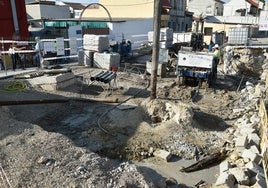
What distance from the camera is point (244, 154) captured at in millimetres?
8359

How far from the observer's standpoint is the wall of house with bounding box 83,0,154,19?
113 ft

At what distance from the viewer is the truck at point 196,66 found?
14.3 meters

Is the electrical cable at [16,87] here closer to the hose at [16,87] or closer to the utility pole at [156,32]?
the hose at [16,87]

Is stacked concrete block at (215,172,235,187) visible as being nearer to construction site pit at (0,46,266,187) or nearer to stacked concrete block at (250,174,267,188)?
stacked concrete block at (250,174,267,188)

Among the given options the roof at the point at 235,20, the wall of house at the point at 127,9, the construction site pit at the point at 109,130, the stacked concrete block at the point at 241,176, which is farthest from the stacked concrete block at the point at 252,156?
the roof at the point at 235,20

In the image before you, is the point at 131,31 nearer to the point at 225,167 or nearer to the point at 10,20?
the point at 10,20

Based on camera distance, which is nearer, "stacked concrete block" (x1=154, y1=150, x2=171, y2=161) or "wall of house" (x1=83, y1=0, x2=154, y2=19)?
"stacked concrete block" (x1=154, y1=150, x2=171, y2=161)

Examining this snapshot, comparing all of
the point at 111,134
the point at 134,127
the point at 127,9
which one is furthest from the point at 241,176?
the point at 127,9

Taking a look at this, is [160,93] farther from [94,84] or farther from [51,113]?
[51,113]

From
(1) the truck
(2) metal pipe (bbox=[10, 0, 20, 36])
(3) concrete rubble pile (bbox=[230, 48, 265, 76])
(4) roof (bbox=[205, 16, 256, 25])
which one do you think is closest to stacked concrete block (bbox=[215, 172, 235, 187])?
(1) the truck

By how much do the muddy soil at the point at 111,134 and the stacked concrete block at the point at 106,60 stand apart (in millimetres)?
2243

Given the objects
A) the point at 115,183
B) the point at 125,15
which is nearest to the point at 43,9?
the point at 125,15

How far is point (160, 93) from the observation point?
1376 centimetres

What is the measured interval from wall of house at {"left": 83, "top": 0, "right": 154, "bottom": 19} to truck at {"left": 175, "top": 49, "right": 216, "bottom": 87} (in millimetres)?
20371
